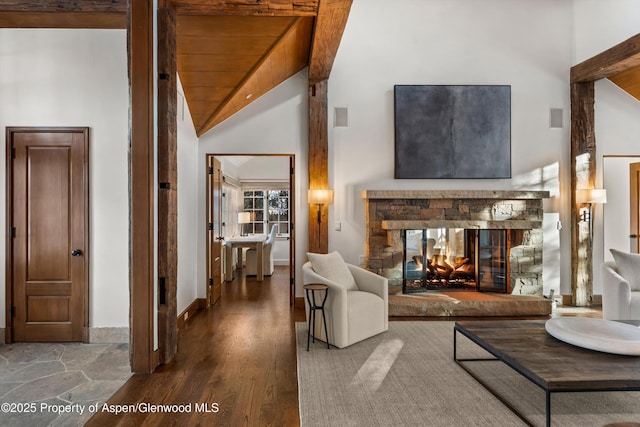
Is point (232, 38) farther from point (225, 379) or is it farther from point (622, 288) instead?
point (622, 288)

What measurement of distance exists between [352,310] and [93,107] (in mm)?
3223

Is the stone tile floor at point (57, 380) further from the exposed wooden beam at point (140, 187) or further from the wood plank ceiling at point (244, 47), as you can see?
the wood plank ceiling at point (244, 47)

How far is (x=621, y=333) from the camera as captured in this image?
2424mm

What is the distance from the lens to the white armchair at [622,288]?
144 inches

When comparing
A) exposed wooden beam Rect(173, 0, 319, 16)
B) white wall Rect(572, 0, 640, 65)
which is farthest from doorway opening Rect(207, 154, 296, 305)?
white wall Rect(572, 0, 640, 65)

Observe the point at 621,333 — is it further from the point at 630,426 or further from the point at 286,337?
the point at 286,337

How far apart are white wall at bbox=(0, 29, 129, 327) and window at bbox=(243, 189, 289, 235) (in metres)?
5.79

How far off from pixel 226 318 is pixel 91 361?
4.97 ft

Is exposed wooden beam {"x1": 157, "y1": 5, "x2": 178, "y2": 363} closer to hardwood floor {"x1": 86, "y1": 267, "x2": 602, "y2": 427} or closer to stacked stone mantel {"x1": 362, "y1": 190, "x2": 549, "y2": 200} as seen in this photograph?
hardwood floor {"x1": 86, "y1": 267, "x2": 602, "y2": 427}

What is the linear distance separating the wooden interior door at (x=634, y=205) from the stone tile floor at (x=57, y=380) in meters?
6.94

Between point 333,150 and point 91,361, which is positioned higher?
point 333,150

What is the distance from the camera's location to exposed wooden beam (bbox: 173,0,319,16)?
3.08 metres

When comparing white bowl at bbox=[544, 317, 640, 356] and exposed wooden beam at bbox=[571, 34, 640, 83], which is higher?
exposed wooden beam at bbox=[571, 34, 640, 83]

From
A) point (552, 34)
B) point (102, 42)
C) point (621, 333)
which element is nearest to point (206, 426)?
point (621, 333)
